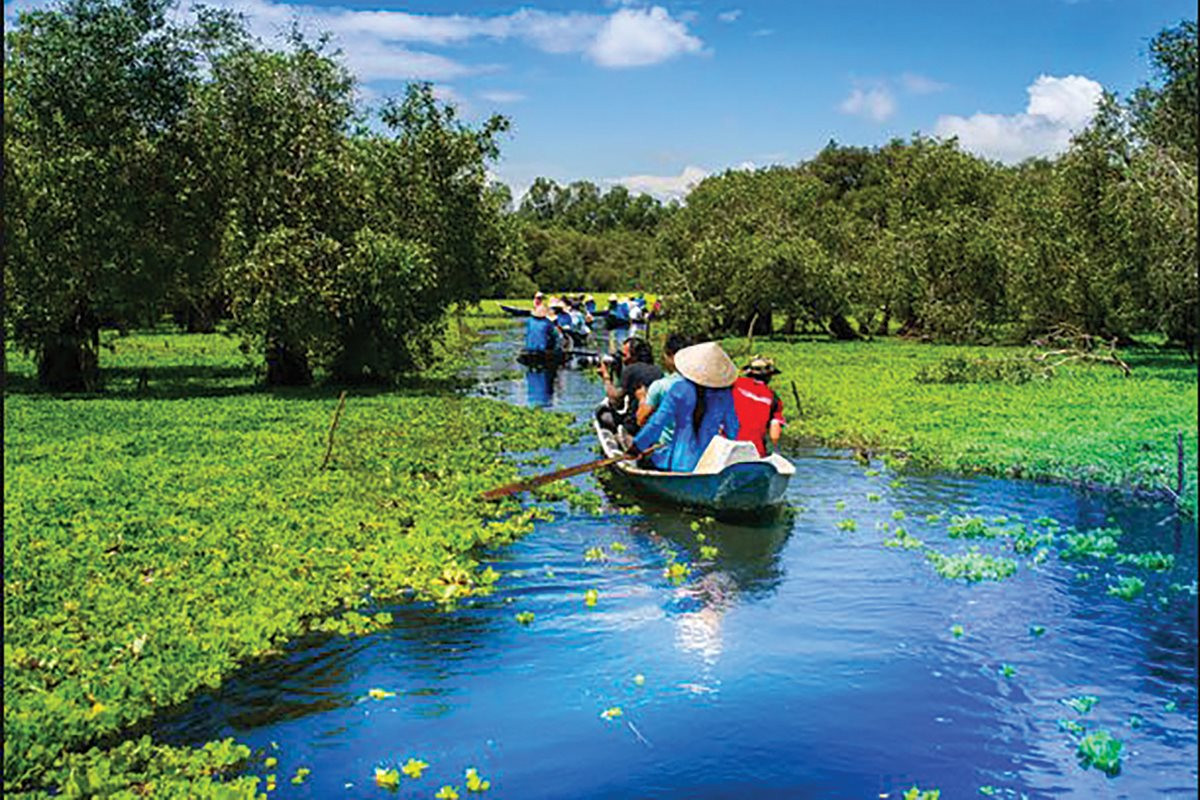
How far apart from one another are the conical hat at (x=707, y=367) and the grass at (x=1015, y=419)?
550 cm

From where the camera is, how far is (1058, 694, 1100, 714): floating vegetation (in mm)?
8617

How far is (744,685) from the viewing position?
30.7ft

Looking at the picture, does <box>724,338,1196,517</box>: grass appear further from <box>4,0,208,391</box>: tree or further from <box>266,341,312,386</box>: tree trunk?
<box>4,0,208,391</box>: tree

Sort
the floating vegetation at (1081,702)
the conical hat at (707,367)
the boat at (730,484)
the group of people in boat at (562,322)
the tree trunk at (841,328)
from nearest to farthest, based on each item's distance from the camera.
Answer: the floating vegetation at (1081,702) < the boat at (730,484) < the conical hat at (707,367) < the group of people in boat at (562,322) < the tree trunk at (841,328)

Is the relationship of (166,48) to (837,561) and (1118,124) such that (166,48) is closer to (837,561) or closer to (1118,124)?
(837,561)

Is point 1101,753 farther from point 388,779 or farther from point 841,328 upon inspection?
point 841,328

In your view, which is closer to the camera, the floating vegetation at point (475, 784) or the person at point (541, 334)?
the floating vegetation at point (475, 784)

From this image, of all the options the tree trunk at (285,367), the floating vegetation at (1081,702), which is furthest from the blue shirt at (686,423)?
the tree trunk at (285,367)

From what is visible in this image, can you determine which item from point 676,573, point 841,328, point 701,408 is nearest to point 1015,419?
point 701,408

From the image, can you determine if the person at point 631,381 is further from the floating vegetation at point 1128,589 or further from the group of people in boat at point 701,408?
the floating vegetation at point 1128,589

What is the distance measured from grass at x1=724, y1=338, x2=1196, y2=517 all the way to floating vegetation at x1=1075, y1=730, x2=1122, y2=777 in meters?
4.89

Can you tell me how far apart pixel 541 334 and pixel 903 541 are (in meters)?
24.7

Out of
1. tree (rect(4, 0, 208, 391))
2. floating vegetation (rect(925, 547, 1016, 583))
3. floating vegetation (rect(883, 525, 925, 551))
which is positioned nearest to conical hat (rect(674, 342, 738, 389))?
floating vegetation (rect(883, 525, 925, 551))

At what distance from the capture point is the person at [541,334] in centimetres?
3728
